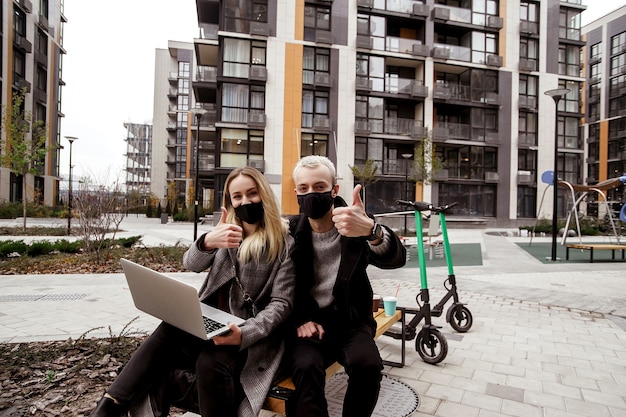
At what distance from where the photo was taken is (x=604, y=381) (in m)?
3.50

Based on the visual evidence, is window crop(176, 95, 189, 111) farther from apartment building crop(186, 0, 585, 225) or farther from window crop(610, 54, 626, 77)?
window crop(610, 54, 626, 77)

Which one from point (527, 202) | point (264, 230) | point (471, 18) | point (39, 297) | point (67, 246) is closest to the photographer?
point (264, 230)

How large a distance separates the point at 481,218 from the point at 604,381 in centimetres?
3032

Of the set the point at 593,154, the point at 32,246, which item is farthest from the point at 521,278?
the point at 593,154

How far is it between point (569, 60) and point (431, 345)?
4023cm

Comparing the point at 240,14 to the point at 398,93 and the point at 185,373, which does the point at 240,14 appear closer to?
the point at 398,93

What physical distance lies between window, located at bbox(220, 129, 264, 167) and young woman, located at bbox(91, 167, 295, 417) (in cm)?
2591

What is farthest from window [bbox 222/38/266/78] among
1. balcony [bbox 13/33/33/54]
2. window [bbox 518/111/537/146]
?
window [bbox 518/111/537/146]

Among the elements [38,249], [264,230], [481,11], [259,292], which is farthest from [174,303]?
[481,11]

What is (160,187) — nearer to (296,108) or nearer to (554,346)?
(296,108)

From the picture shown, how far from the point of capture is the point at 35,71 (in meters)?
36.1

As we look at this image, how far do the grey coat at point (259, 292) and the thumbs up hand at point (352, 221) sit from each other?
1.23 ft

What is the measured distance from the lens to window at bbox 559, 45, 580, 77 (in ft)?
115

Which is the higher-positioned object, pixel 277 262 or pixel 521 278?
pixel 277 262
